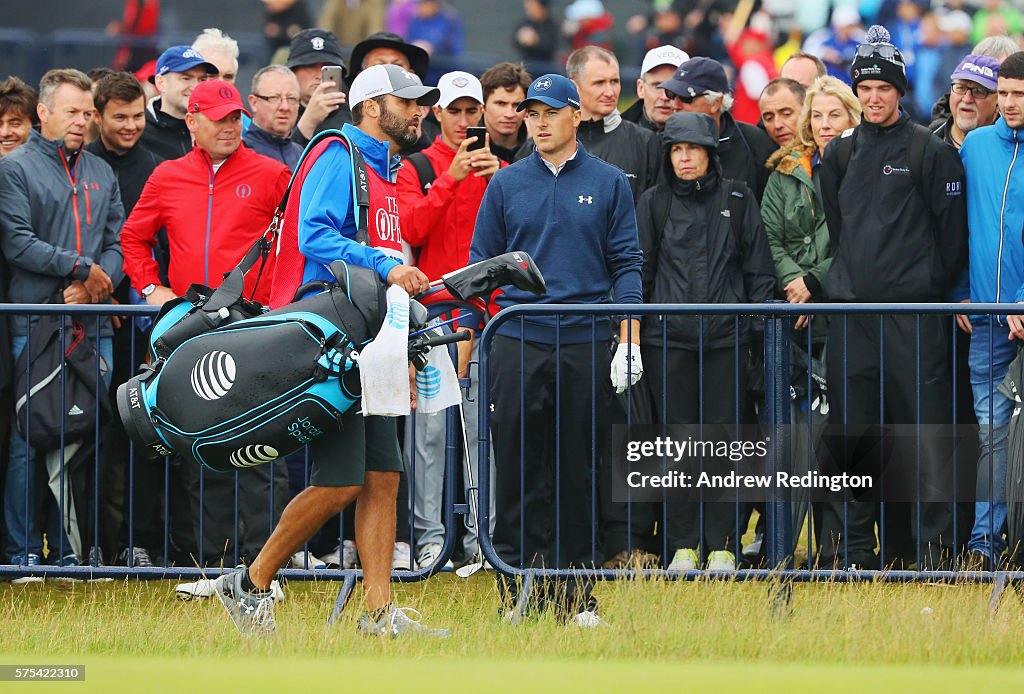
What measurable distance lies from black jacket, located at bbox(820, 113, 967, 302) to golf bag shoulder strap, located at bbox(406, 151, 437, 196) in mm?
2085

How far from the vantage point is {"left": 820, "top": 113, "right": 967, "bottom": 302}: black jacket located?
8.34 meters

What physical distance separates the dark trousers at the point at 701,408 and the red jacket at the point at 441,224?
1.22 m

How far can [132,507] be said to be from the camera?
7887 millimetres

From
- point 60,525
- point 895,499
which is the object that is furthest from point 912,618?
point 60,525

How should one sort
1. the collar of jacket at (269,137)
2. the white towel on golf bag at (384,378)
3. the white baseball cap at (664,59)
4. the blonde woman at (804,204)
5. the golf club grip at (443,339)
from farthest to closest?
1. the white baseball cap at (664,59)
2. the collar of jacket at (269,137)
3. the blonde woman at (804,204)
4. the golf club grip at (443,339)
5. the white towel on golf bag at (384,378)

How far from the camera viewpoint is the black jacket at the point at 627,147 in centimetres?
884

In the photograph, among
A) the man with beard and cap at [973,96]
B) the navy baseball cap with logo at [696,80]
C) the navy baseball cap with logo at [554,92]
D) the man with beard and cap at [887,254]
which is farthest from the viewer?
the navy baseball cap with logo at [696,80]

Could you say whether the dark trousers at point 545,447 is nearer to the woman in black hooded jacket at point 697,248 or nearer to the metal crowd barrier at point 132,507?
the metal crowd barrier at point 132,507

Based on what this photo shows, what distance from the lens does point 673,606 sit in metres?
6.65

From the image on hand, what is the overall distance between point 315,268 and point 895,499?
2.48m

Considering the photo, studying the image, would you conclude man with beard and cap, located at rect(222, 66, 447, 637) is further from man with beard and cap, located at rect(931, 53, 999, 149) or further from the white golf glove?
man with beard and cap, located at rect(931, 53, 999, 149)

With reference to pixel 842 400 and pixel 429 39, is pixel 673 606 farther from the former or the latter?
pixel 429 39

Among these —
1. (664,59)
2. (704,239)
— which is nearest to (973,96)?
(704,239)

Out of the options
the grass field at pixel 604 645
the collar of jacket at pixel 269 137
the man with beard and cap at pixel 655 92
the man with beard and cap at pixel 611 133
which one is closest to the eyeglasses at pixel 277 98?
the collar of jacket at pixel 269 137
